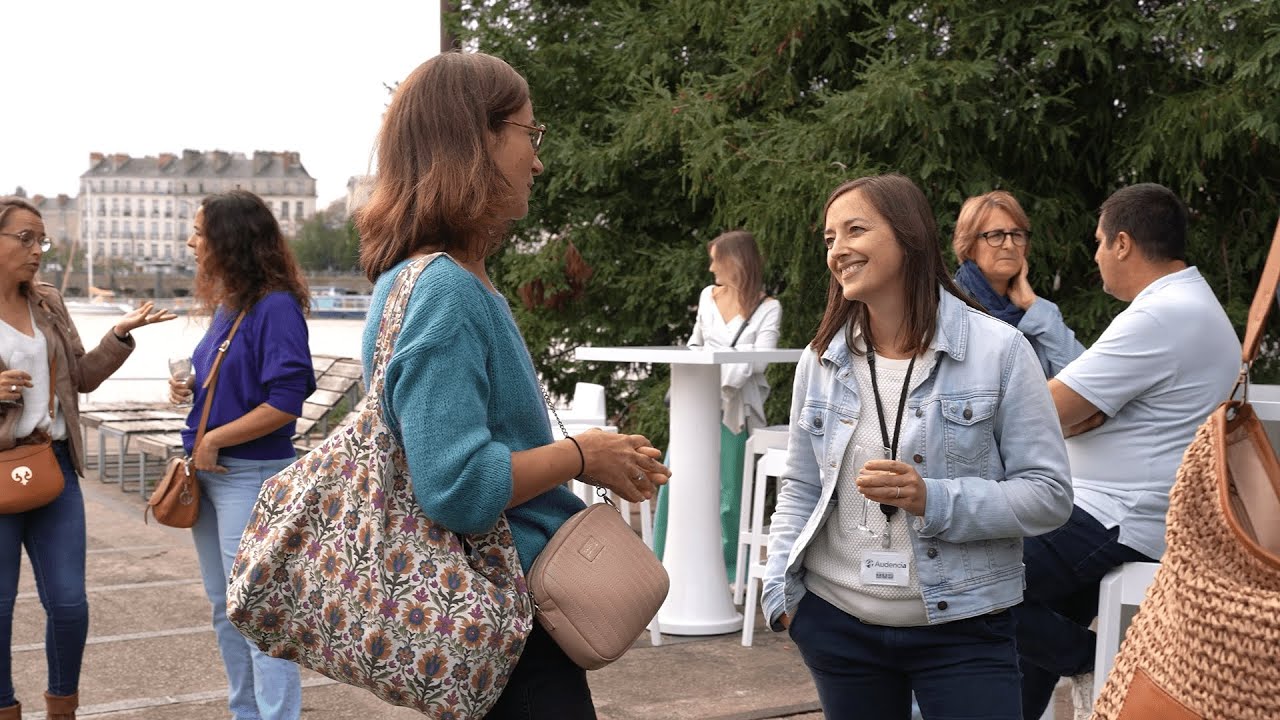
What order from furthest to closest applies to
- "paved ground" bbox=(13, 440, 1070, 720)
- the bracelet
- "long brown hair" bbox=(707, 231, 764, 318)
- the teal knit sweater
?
1. "long brown hair" bbox=(707, 231, 764, 318)
2. "paved ground" bbox=(13, 440, 1070, 720)
3. the bracelet
4. the teal knit sweater

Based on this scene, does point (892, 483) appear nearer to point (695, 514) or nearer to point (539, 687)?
point (539, 687)

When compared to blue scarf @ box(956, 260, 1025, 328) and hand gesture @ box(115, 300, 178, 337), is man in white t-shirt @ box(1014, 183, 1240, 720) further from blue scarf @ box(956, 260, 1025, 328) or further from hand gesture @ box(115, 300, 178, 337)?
hand gesture @ box(115, 300, 178, 337)

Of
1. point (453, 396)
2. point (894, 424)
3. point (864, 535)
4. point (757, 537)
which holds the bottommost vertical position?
point (757, 537)

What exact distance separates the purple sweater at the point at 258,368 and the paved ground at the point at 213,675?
1391mm

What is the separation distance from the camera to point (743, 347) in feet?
22.6

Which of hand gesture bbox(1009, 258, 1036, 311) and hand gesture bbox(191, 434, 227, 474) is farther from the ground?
hand gesture bbox(1009, 258, 1036, 311)

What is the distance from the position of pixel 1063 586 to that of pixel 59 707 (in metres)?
3.33

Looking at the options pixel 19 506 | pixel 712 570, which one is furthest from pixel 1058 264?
pixel 19 506

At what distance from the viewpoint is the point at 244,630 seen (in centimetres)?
209

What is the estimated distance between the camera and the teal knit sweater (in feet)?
6.45

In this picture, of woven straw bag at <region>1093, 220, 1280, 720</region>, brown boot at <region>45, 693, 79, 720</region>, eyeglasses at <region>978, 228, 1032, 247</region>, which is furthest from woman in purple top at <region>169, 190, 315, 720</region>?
woven straw bag at <region>1093, 220, 1280, 720</region>

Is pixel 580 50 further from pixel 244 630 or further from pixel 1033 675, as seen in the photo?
pixel 244 630

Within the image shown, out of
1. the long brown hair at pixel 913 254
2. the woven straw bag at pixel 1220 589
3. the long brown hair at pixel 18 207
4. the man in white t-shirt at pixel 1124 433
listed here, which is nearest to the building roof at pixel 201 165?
the long brown hair at pixel 18 207

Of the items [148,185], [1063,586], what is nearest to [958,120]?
[1063,586]
